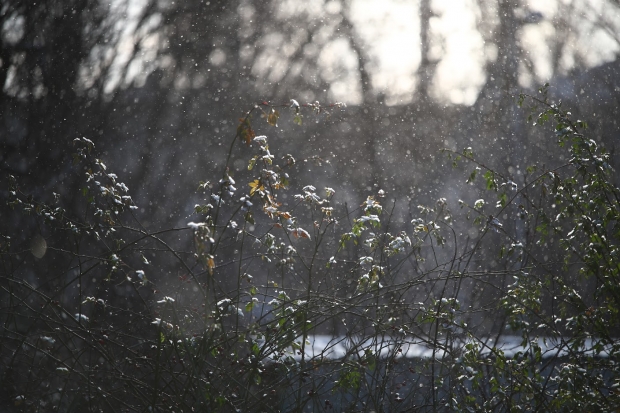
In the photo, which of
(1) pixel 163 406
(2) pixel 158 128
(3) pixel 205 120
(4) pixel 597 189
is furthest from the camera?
(3) pixel 205 120

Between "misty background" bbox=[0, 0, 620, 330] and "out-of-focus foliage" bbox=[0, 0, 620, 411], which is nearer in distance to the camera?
"out-of-focus foliage" bbox=[0, 0, 620, 411]

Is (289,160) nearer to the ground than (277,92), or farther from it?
nearer to the ground

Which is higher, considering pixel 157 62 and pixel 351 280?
pixel 157 62

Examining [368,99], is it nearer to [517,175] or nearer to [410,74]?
[410,74]

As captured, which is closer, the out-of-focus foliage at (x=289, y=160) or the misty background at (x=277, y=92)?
the out-of-focus foliage at (x=289, y=160)

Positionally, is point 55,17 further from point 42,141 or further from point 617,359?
point 617,359

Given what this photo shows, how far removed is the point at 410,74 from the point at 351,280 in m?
4.91

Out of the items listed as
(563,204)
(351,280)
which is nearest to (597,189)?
(563,204)

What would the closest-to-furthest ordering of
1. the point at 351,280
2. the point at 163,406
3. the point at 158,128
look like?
the point at 163,406 → the point at 351,280 → the point at 158,128

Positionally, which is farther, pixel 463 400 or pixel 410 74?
pixel 410 74

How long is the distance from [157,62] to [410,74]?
11.7ft

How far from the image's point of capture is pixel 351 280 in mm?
4430

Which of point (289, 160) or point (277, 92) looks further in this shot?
point (277, 92)

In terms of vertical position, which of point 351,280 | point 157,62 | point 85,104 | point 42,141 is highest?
point 157,62
